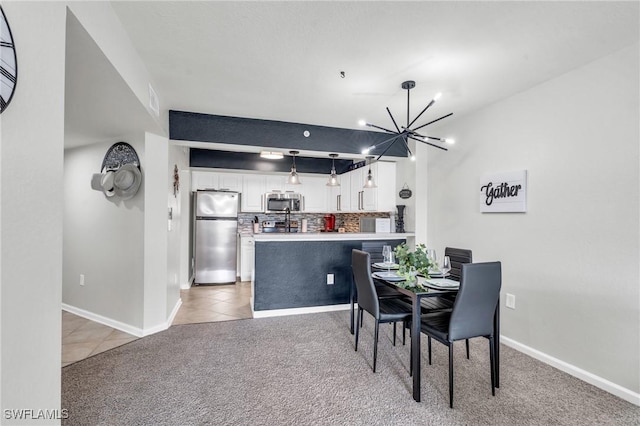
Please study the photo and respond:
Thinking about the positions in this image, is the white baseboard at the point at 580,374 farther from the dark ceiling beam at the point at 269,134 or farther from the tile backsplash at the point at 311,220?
the tile backsplash at the point at 311,220

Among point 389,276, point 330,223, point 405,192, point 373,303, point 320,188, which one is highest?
point 320,188

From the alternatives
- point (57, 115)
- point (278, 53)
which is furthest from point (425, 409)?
point (278, 53)

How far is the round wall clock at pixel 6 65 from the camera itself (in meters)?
0.89

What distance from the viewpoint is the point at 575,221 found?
248cm

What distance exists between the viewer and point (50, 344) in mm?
1162

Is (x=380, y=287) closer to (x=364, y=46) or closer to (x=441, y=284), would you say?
(x=441, y=284)

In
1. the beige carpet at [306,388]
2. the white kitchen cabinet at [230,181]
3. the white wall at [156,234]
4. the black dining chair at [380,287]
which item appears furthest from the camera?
the white kitchen cabinet at [230,181]

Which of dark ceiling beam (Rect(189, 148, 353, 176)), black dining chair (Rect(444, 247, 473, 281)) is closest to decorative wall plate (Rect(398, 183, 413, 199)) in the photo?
black dining chair (Rect(444, 247, 473, 281))

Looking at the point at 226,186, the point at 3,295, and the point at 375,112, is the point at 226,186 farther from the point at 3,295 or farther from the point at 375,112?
the point at 3,295

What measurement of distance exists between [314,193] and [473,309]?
15.0 ft

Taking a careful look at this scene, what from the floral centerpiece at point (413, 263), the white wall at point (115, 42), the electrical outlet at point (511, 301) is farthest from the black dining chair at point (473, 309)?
the white wall at point (115, 42)

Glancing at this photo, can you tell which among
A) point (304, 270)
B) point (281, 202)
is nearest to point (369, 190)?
point (304, 270)

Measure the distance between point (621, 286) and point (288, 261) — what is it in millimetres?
3155

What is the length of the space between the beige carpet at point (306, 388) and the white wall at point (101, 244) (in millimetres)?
627
